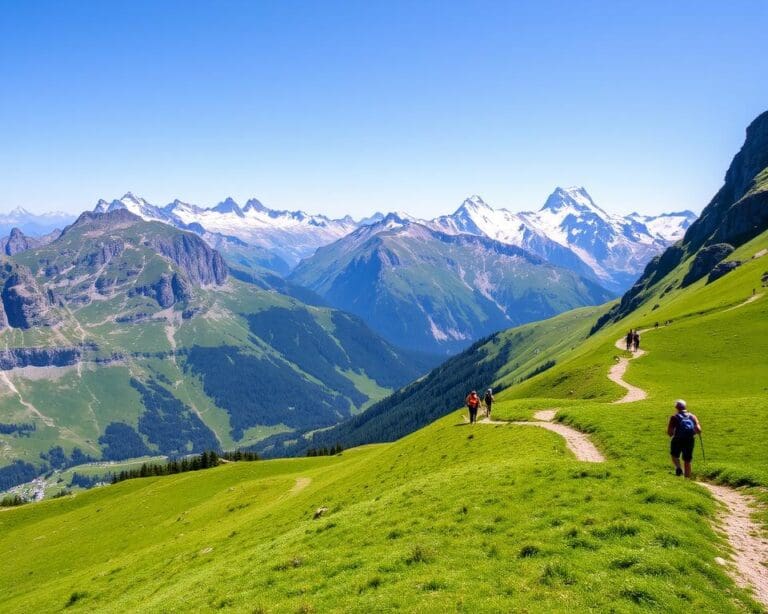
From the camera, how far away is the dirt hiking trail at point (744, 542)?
18.9m

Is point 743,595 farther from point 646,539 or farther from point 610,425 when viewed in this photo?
point 610,425

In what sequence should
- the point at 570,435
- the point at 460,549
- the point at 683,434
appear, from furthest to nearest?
the point at 570,435 < the point at 683,434 < the point at 460,549

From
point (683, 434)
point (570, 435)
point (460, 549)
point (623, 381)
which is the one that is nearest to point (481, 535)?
point (460, 549)

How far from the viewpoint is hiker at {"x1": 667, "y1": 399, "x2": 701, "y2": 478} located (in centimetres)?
2948

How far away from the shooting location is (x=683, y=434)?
29672 mm

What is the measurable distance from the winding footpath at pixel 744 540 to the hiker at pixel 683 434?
4.30 feet

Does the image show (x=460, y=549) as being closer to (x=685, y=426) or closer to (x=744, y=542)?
(x=744, y=542)

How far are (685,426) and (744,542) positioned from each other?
326 inches

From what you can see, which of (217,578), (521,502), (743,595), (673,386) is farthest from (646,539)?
(673,386)


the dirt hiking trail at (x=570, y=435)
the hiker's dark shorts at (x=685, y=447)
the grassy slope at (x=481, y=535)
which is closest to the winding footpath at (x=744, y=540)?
the grassy slope at (x=481, y=535)

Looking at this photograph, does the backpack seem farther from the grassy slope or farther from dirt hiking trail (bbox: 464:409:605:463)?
dirt hiking trail (bbox: 464:409:605:463)

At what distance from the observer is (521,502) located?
1091 inches

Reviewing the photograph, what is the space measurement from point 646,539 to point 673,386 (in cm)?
4874

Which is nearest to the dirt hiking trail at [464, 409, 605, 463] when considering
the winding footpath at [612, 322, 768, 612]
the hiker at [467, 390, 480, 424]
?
the hiker at [467, 390, 480, 424]
